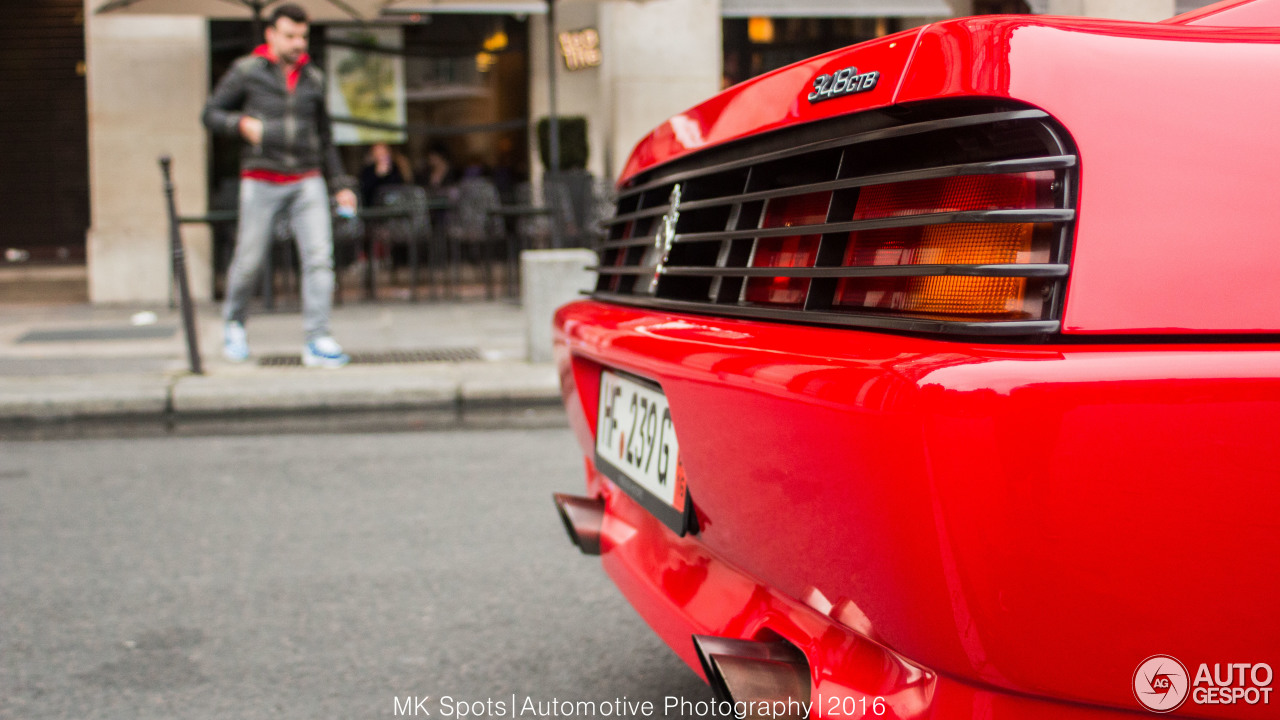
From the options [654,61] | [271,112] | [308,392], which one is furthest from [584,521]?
[654,61]

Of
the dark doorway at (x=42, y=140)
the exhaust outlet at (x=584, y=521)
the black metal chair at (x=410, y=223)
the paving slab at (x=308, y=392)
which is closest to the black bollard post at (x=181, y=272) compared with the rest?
the paving slab at (x=308, y=392)

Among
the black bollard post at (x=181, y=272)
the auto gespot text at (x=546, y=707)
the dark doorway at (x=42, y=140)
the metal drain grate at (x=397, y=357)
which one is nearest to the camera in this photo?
the auto gespot text at (x=546, y=707)

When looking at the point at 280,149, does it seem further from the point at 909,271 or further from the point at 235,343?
the point at 909,271

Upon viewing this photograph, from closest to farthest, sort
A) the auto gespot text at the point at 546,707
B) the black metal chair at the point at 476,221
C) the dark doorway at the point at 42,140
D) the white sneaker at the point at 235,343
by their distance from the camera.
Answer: the auto gespot text at the point at 546,707, the white sneaker at the point at 235,343, the black metal chair at the point at 476,221, the dark doorway at the point at 42,140

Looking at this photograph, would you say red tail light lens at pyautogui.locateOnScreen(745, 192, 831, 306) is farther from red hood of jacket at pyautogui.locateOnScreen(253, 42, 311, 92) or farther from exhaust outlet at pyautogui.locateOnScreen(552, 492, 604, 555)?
red hood of jacket at pyautogui.locateOnScreen(253, 42, 311, 92)

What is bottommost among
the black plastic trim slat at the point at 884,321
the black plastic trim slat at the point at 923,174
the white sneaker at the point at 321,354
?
the white sneaker at the point at 321,354

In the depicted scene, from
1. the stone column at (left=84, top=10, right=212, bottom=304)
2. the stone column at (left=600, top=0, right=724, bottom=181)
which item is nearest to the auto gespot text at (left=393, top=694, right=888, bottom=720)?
the stone column at (left=84, top=10, right=212, bottom=304)

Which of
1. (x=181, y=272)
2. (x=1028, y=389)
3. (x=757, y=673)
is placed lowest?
(x=757, y=673)

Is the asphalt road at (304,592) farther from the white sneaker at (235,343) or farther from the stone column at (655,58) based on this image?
the stone column at (655,58)

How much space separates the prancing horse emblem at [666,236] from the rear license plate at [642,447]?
214mm

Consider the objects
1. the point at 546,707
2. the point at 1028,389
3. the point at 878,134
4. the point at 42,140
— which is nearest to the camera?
the point at 1028,389

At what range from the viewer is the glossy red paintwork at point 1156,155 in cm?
136

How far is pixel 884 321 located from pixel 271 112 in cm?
581

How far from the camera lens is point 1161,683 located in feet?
4.50
